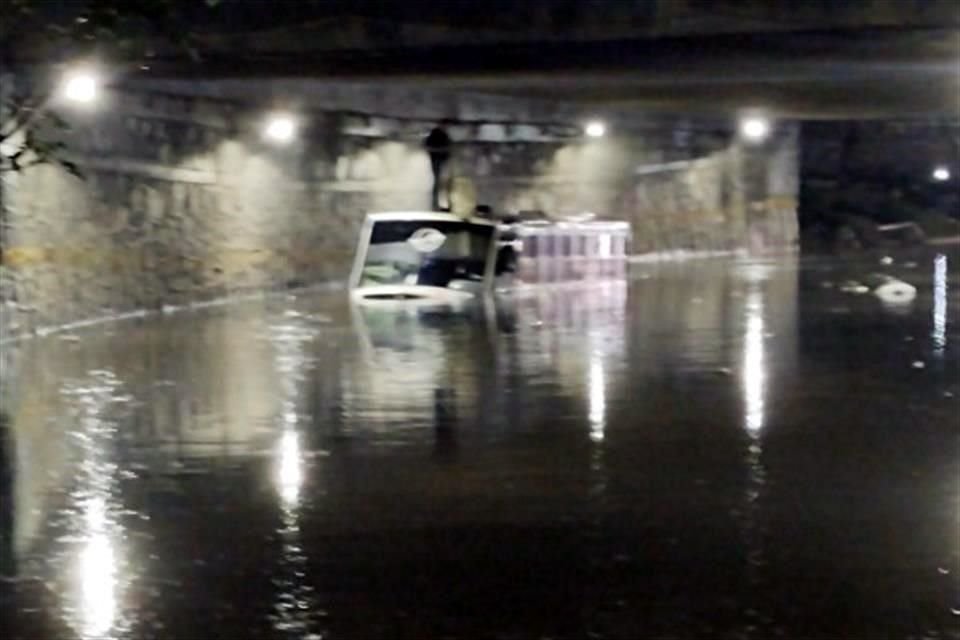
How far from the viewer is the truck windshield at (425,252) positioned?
29.3 meters

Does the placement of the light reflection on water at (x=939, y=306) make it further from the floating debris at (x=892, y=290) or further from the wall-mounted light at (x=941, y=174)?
the wall-mounted light at (x=941, y=174)

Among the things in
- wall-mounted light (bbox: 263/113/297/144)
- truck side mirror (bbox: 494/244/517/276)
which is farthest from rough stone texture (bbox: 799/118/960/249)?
wall-mounted light (bbox: 263/113/297/144)

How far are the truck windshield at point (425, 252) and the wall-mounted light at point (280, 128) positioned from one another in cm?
224

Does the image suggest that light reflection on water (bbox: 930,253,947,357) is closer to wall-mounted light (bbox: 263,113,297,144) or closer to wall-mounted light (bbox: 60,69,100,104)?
wall-mounted light (bbox: 60,69,100,104)

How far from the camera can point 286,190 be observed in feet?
101

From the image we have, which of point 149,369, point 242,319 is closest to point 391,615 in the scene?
point 149,369

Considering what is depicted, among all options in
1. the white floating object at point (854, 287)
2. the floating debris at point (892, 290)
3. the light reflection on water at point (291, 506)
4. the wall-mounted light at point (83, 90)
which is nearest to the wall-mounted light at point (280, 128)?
the wall-mounted light at point (83, 90)

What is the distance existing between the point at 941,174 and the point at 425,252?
100ft

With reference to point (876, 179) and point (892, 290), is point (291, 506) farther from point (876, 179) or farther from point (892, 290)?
point (876, 179)

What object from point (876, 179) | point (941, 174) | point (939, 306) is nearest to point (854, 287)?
point (939, 306)

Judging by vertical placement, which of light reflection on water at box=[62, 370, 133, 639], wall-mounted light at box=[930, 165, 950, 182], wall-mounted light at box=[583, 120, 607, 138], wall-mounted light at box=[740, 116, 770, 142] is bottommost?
Result: light reflection on water at box=[62, 370, 133, 639]

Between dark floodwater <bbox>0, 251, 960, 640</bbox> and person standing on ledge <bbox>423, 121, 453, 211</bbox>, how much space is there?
11242 mm

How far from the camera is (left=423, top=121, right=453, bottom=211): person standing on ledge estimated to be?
109 feet

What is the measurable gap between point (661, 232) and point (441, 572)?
33524 mm
